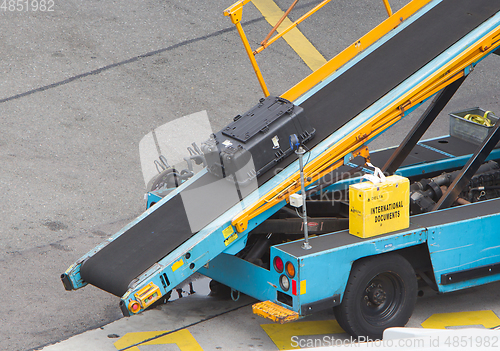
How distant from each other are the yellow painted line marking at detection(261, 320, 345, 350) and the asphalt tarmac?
5.45ft

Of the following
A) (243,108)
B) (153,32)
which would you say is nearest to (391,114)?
(243,108)

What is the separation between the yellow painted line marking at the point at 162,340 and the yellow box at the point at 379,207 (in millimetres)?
1817

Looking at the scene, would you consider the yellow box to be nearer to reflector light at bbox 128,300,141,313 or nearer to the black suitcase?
the black suitcase

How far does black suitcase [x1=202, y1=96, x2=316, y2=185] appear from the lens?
6.34 metres

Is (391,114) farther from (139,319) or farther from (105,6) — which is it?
(105,6)

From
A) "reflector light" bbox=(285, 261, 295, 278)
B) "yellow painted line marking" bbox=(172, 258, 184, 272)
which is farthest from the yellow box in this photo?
"yellow painted line marking" bbox=(172, 258, 184, 272)

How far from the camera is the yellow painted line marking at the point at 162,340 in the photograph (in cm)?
626

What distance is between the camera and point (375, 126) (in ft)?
21.4

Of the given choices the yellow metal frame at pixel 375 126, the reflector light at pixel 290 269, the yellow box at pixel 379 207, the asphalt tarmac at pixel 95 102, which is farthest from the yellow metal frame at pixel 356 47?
the asphalt tarmac at pixel 95 102

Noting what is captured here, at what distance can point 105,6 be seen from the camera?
1432 cm

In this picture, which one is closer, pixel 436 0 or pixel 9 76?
pixel 436 0

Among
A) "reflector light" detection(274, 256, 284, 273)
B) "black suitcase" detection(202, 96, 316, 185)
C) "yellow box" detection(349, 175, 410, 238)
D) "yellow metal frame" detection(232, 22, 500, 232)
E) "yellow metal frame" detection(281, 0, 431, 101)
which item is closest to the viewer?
"reflector light" detection(274, 256, 284, 273)

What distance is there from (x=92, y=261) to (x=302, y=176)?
82.3 inches

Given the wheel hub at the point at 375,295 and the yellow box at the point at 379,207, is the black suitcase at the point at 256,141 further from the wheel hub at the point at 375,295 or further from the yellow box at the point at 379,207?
the wheel hub at the point at 375,295
